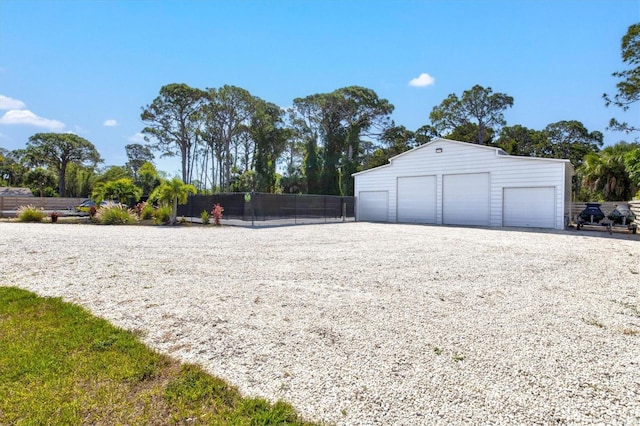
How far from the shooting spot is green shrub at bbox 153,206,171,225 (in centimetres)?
1524

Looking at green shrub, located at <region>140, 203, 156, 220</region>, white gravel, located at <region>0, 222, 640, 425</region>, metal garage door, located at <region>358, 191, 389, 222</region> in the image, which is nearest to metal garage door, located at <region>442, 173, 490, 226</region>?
metal garage door, located at <region>358, 191, 389, 222</region>

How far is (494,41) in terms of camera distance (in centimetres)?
1201

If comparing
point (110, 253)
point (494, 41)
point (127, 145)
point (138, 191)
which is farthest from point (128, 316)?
point (127, 145)

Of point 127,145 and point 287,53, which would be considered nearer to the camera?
point 287,53

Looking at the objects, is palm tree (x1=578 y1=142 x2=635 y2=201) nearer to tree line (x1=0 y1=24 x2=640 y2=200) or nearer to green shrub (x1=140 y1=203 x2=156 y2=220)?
tree line (x1=0 y1=24 x2=640 y2=200)

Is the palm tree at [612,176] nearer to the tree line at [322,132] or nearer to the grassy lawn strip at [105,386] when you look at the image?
the tree line at [322,132]

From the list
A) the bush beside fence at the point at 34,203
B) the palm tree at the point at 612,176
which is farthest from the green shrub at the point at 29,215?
the palm tree at the point at 612,176

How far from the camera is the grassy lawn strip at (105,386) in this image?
1751 mm

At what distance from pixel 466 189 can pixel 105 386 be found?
1642cm

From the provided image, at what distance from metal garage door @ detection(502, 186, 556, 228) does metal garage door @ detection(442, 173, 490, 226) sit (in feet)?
2.78

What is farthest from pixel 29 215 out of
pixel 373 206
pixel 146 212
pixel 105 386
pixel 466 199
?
pixel 466 199

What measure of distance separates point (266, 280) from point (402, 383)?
9.52ft

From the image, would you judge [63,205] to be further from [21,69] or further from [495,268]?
[495,268]

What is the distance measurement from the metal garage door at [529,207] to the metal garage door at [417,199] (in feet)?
11.0
